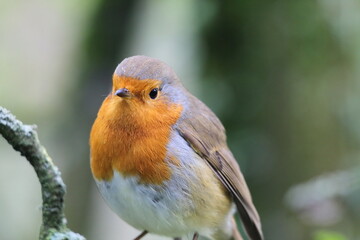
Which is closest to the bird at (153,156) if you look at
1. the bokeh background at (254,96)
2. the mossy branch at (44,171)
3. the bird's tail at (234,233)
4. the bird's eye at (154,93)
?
the bird's eye at (154,93)

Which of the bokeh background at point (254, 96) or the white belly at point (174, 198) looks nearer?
the white belly at point (174, 198)

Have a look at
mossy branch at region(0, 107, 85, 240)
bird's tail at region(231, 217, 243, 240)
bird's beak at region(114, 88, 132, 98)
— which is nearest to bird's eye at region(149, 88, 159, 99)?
bird's beak at region(114, 88, 132, 98)

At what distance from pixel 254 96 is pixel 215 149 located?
124cm

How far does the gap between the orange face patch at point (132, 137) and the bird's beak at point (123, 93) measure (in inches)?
1.3

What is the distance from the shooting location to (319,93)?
5211 mm

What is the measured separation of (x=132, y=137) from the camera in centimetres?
359

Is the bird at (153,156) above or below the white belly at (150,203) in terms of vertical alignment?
above

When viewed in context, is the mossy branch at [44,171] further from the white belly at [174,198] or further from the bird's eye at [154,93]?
the bird's eye at [154,93]

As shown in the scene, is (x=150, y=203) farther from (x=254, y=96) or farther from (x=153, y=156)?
(x=254, y=96)

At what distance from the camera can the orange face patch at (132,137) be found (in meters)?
3.53

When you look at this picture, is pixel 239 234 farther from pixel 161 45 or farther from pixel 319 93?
pixel 161 45

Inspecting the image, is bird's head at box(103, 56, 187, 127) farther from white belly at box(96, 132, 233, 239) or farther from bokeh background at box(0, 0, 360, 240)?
bokeh background at box(0, 0, 360, 240)

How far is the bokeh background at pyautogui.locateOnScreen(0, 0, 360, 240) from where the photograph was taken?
16.8ft

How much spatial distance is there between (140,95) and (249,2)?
199 cm
